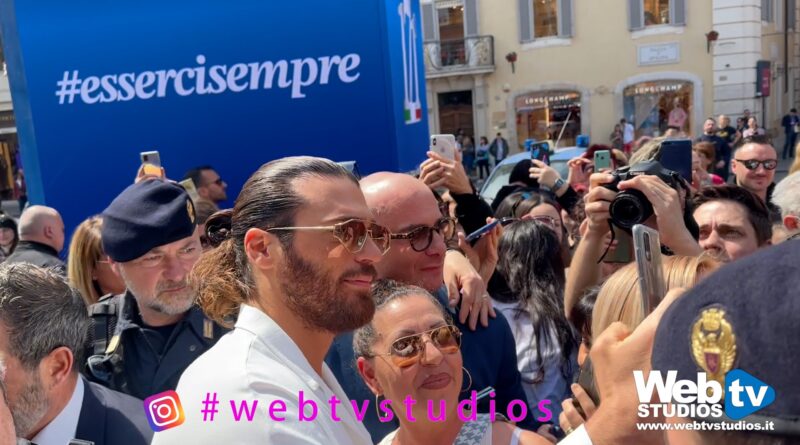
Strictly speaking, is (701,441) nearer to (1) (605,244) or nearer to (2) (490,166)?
(1) (605,244)

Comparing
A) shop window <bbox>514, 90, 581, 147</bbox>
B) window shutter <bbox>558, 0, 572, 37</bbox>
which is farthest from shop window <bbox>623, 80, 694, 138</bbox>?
window shutter <bbox>558, 0, 572, 37</bbox>

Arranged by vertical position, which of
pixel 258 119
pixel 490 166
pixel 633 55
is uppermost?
pixel 633 55

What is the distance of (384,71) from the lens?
473cm

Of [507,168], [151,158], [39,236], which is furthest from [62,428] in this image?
[507,168]

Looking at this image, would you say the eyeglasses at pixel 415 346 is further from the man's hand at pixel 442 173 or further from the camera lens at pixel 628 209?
the man's hand at pixel 442 173

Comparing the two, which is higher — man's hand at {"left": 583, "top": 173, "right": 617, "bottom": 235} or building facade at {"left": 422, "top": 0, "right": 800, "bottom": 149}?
building facade at {"left": 422, "top": 0, "right": 800, "bottom": 149}

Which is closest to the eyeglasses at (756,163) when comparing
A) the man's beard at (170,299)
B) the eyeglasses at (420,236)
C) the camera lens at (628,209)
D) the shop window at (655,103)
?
the camera lens at (628,209)

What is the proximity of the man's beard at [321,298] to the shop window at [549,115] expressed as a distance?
2310 cm

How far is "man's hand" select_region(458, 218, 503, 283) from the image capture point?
3104 millimetres

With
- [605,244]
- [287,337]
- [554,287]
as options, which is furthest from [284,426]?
[554,287]

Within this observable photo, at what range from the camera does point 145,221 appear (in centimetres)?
279

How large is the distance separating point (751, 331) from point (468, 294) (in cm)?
171

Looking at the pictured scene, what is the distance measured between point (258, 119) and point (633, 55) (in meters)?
20.8

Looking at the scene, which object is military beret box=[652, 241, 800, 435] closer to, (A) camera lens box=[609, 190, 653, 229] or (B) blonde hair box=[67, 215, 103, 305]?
(A) camera lens box=[609, 190, 653, 229]
